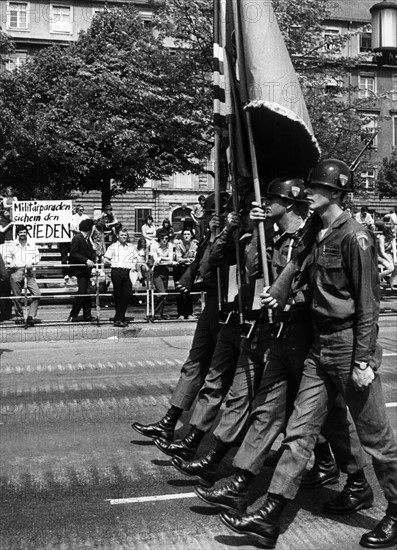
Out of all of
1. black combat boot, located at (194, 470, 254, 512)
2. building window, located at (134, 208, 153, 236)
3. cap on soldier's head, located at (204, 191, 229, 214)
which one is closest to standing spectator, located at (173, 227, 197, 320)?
cap on soldier's head, located at (204, 191, 229, 214)

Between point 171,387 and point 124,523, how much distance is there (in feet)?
13.2

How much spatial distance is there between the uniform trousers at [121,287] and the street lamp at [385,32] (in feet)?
24.2

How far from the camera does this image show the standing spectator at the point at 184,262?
14953 millimetres

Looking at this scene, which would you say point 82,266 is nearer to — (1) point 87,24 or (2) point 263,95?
(2) point 263,95

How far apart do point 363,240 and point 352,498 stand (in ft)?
5.60

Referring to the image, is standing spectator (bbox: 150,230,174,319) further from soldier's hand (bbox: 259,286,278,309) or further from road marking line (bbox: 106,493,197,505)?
soldier's hand (bbox: 259,286,278,309)

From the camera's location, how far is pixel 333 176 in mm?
4219

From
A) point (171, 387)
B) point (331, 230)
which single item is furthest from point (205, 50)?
point (331, 230)

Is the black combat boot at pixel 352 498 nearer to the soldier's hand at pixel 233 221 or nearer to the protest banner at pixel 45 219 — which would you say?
the soldier's hand at pixel 233 221

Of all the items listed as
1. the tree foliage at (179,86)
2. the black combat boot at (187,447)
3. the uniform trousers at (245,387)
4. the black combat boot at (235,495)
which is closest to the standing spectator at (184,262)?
the tree foliage at (179,86)

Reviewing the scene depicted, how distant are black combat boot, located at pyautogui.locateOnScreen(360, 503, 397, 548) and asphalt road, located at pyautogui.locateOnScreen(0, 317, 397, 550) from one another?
0.09m

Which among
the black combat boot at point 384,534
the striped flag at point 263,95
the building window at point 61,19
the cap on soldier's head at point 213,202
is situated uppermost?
the building window at point 61,19

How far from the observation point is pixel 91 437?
6266 mm

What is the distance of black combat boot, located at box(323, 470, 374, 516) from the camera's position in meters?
4.54
